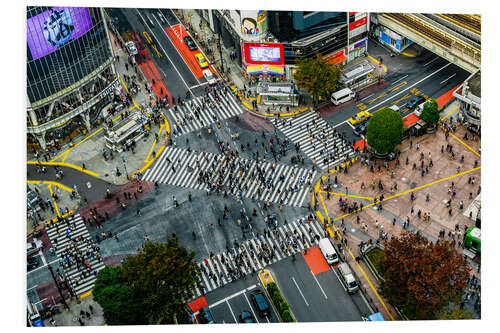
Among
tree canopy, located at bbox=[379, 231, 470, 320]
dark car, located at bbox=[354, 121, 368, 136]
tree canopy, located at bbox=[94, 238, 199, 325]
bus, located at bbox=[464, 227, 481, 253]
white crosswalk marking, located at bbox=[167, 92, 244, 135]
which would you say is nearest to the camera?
tree canopy, located at bbox=[379, 231, 470, 320]

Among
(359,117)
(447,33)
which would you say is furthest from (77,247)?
(447,33)

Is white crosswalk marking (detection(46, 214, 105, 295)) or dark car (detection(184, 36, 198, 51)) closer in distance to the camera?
white crosswalk marking (detection(46, 214, 105, 295))

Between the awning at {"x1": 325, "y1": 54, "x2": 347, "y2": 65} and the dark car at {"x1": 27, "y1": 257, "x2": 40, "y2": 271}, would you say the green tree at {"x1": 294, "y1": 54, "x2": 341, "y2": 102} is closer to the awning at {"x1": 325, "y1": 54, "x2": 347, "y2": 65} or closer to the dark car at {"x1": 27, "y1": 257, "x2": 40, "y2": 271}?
the awning at {"x1": 325, "y1": 54, "x2": 347, "y2": 65}

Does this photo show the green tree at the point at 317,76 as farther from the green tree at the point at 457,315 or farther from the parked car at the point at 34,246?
the parked car at the point at 34,246

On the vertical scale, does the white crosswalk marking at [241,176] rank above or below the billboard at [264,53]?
below

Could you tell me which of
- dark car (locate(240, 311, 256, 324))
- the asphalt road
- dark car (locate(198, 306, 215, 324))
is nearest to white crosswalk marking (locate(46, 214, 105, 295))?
dark car (locate(198, 306, 215, 324))

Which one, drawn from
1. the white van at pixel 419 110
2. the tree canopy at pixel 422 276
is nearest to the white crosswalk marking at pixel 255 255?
the tree canopy at pixel 422 276
